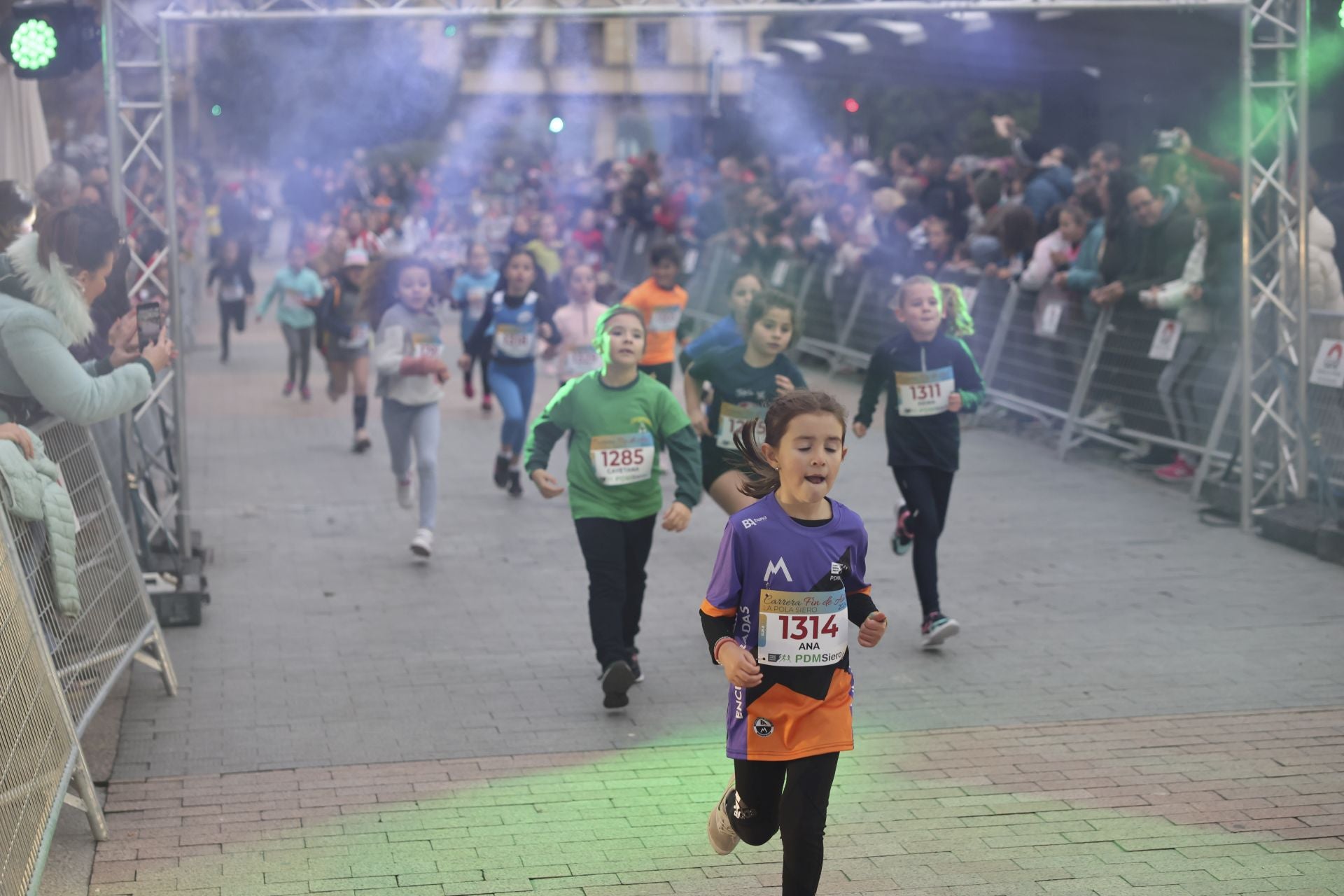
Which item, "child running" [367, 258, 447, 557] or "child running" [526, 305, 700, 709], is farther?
"child running" [367, 258, 447, 557]

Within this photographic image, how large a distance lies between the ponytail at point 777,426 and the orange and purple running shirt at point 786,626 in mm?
187

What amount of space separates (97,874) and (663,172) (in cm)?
2690

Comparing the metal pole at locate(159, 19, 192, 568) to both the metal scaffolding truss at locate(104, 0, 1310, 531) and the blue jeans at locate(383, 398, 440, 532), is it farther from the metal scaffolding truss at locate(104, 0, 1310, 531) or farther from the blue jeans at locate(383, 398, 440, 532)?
the blue jeans at locate(383, 398, 440, 532)

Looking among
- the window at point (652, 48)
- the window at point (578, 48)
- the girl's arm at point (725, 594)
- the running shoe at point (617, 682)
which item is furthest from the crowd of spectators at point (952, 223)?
the window at point (578, 48)

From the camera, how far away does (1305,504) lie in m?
10.1

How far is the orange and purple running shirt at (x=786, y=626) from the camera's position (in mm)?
4410

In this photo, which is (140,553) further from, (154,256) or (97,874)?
(97,874)

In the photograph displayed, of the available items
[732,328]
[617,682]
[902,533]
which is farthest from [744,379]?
[732,328]

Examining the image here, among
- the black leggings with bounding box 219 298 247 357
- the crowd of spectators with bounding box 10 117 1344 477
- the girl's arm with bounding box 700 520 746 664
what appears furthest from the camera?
the black leggings with bounding box 219 298 247 357

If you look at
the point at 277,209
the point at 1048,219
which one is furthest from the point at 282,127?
the point at 1048,219

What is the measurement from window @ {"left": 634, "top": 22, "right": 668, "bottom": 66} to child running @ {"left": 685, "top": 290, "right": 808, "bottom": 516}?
235 ft

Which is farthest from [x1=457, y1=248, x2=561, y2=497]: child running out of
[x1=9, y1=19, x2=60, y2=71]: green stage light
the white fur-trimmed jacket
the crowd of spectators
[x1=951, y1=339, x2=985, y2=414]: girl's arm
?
the white fur-trimmed jacket

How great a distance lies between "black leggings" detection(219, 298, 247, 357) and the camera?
2095 centimetres

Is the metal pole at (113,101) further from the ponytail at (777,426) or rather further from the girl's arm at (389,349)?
the ponytail at (777,426)
